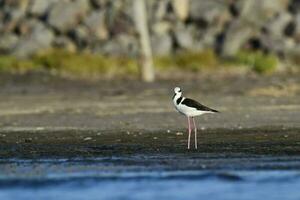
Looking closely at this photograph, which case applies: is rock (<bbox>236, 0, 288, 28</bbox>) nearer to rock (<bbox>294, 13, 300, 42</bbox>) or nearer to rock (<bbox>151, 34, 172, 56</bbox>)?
rock (<bbox>294, 13, 300, 42</bbox>)

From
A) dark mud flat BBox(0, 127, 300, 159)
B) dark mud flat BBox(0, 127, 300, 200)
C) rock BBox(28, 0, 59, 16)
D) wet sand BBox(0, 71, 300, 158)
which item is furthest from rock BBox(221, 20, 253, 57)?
dark mud flat BBox(0, 127, 300, 200)

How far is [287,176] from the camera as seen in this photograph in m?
15.2

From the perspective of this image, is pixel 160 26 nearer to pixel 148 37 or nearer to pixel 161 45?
pixel 161 45

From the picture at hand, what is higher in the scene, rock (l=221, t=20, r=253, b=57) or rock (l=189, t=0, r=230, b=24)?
rock (l=189, t=0, r=230, b=24)

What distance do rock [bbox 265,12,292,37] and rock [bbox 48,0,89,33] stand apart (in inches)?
305

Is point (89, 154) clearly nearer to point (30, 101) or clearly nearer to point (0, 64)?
point (30, 101)

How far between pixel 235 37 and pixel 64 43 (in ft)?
21.5

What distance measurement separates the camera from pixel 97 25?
47.2 m

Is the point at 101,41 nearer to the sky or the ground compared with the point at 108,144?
nearer to the sky

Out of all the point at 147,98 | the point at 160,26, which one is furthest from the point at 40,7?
the point at 147,98

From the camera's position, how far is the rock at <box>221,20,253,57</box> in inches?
1668

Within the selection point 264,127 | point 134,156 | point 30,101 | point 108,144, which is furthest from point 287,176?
point 30,101

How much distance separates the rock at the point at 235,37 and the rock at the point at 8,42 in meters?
7.81

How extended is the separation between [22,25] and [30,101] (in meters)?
19.8
